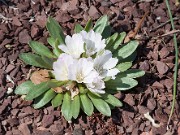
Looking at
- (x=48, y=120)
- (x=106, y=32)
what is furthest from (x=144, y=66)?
(x=48, y=120)

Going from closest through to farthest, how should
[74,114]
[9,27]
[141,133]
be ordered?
1. [74,114]
2. [141,133]
3. [9,27]

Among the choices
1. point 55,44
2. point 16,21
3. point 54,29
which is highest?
point 16,21

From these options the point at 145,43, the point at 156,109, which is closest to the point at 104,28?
the point at 145,43

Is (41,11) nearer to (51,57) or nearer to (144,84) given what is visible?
(51,57)

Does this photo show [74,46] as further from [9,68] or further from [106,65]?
[9,68]

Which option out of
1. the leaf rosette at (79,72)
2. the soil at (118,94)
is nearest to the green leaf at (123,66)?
the leaf rosette at (79,72)

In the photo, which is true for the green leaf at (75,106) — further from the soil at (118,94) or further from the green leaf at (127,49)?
the green leaf at (127,49)

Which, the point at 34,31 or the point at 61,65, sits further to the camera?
the point at 34,31
